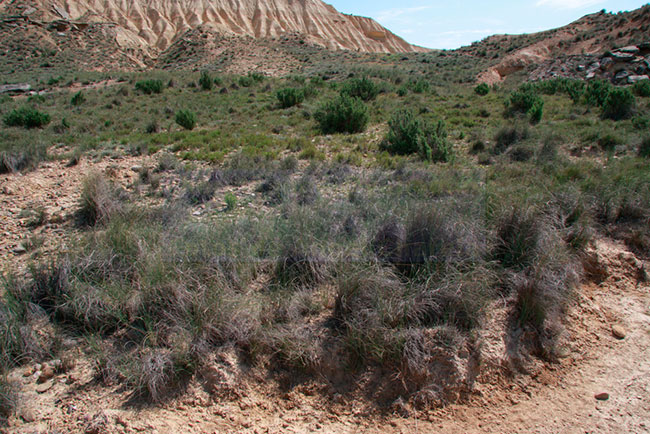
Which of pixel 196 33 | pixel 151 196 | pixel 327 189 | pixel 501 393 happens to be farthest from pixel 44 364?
pixel 196 33

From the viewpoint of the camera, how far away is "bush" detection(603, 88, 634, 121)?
1186 centimetres

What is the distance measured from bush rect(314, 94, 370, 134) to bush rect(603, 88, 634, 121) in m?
7.97

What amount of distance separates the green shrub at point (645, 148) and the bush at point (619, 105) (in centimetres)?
447

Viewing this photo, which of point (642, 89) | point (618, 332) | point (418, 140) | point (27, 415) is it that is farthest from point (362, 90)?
point (27, 415)

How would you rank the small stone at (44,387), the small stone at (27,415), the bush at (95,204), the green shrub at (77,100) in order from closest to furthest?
1. the small stone at (27,415)
2. the small stone at (44,387)
3. the bush at (95,204)
4. the green shrub at (77,100)

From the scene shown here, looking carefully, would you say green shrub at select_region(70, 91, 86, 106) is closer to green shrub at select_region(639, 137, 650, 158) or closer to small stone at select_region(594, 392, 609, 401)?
small stone at select_region(594, 392, 609, 401)

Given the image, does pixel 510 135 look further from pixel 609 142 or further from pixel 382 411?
pixel 382 411

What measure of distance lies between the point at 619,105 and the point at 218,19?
51961 mm

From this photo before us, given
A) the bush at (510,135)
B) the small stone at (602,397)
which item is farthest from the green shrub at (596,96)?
the small stone at (602,397)

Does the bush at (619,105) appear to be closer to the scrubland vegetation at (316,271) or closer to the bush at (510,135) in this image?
the bush at (510,135)

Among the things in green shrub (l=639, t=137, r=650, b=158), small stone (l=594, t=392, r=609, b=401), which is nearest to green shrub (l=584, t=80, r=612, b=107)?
green shrub (l=639, t=137, r=650, b=158)

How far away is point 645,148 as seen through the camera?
320 inches

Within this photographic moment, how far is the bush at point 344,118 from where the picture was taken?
39.2 ft

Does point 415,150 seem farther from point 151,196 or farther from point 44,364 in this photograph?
point 44,364
